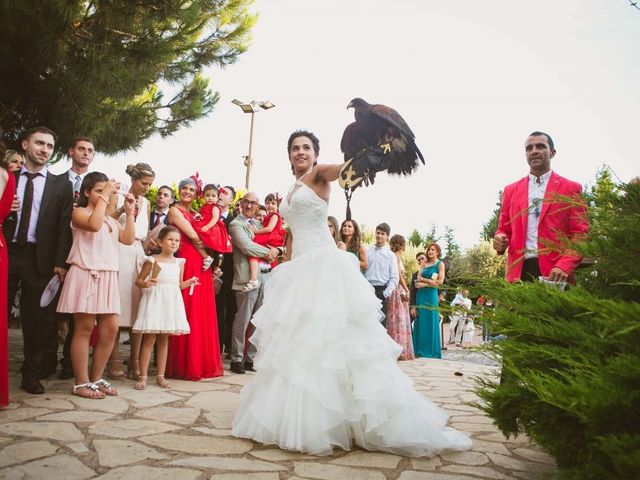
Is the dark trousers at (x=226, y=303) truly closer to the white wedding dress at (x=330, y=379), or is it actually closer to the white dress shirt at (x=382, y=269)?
the white dress shirt at (x=382, y=269)

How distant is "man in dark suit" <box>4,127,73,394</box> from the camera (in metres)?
4.56

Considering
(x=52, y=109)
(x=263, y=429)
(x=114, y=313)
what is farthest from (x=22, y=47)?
(x=263, y=429)

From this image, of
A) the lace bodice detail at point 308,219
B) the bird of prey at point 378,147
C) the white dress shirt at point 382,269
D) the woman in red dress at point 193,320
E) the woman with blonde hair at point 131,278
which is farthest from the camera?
the white dress shirt at point 382,269

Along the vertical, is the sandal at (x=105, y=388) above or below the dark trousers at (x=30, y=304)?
below

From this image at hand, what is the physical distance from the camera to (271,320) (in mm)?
3488

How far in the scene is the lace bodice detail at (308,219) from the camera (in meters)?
3.74

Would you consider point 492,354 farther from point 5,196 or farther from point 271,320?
point 5,196

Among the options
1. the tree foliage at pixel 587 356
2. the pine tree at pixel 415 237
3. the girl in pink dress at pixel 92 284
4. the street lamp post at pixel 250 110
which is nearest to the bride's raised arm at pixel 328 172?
the tree foliage at pixel 587 356

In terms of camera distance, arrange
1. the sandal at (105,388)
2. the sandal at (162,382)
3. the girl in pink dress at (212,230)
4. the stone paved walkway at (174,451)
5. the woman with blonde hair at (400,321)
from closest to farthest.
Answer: the stone paved walkway at (174,451) → the sandal at (105,388) → the sandal at (162,382) → the girl in pink dress at (212,230) → the woman with blonde hair at (400,321)

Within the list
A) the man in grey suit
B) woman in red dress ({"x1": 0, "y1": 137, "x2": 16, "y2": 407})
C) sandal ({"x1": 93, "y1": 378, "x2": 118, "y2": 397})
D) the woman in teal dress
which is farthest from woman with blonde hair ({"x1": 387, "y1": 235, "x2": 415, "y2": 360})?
woman in red dress ({"x1": 0, "y1": 137, "x2": 16, "y2": 407})

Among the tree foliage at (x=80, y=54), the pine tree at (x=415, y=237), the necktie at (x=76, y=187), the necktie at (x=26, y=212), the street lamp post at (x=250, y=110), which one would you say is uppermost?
the pine tree at (x=415, y=237)


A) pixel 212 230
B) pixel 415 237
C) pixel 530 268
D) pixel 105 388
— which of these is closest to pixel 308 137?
pixel 530 268

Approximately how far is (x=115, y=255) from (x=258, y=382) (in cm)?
205

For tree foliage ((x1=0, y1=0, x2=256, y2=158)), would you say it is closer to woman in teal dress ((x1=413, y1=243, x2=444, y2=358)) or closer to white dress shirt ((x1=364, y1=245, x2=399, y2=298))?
white dress shirt ((x1=364, y1=245, x2=399, y2=298))
